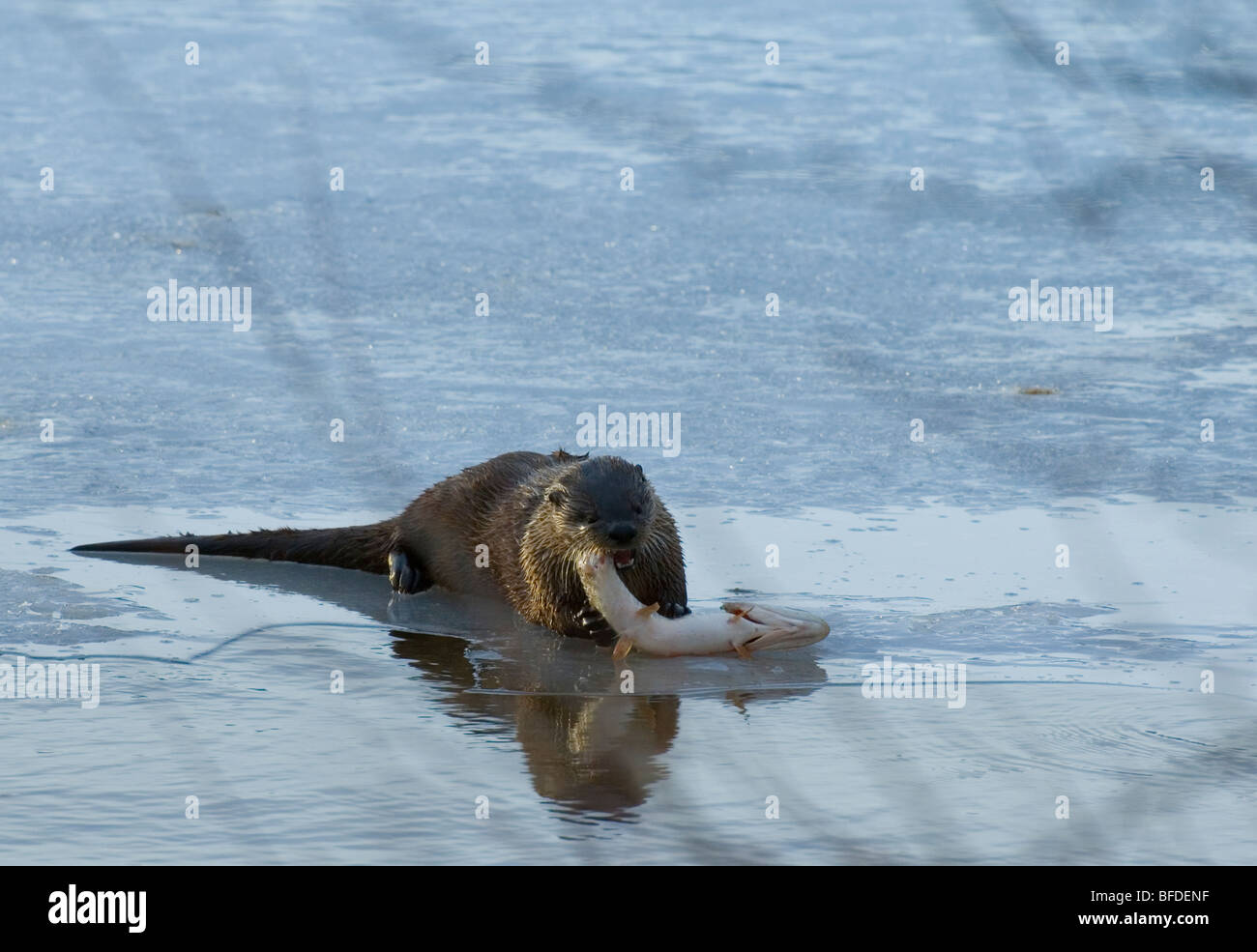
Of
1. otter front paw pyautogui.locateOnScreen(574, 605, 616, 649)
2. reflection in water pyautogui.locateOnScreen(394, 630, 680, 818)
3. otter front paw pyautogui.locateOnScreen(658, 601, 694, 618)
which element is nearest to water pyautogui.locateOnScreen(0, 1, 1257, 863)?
reflection in water pyautogui.locateOnScreen(394, 630, 680, 818)

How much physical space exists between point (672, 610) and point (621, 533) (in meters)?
0.27

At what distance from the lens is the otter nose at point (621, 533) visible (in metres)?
4.23

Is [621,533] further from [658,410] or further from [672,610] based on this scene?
[658,410]

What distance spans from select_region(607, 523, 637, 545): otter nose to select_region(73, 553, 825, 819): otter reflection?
262mm

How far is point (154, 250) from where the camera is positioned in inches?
303

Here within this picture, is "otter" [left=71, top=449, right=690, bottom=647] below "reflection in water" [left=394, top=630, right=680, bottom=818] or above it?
above

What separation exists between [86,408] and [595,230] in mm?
2761

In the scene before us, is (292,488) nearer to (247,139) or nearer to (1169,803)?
→ (1169,803)

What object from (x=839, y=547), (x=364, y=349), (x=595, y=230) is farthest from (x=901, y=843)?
(x=595, y=230)

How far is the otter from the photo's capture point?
14.2 feet

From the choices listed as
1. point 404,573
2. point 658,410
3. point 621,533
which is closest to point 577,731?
point 621,533

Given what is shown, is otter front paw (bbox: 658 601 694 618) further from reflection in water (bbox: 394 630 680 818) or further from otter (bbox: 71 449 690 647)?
reflection in water (bbox: 394 630 680 818)

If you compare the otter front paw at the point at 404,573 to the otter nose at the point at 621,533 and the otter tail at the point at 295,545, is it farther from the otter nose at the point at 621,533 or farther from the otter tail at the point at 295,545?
the otter nose at the point at 621,533

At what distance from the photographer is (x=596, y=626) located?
4.31m
